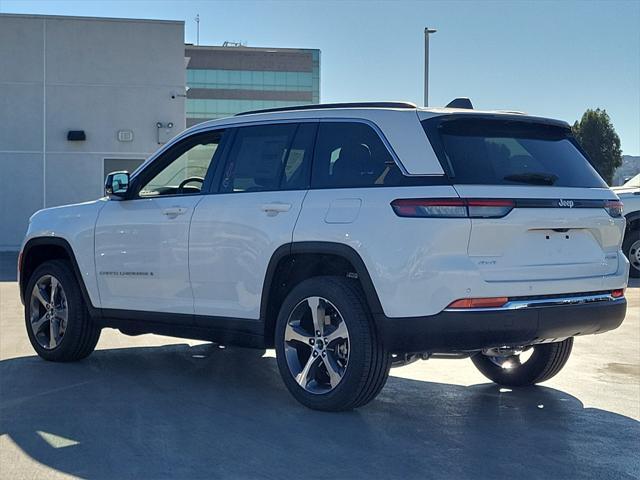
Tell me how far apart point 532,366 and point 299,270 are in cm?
192

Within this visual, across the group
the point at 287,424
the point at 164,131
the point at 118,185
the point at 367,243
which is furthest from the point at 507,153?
the point at 164,131

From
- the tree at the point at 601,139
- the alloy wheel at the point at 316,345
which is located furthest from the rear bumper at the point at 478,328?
the tree at the point at 601,139

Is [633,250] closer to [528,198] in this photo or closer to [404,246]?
[528,198]

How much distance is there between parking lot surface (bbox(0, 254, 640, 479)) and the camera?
15.8 ft

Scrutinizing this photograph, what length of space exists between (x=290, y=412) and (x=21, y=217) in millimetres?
22359

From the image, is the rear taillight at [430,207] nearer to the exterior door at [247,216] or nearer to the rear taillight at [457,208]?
the rear taillight at [457,208]

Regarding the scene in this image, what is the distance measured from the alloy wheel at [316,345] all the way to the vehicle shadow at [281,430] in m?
0.23

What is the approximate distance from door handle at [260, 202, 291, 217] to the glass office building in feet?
277

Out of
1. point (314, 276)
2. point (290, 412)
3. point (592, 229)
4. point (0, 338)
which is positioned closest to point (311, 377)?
point (290, 412)

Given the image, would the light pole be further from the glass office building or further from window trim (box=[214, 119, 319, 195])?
the glass office building

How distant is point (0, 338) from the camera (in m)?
9.36

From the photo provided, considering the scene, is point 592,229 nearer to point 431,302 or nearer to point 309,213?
point 431,302

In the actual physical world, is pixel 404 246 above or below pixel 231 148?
below

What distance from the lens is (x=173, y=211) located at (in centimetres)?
683
